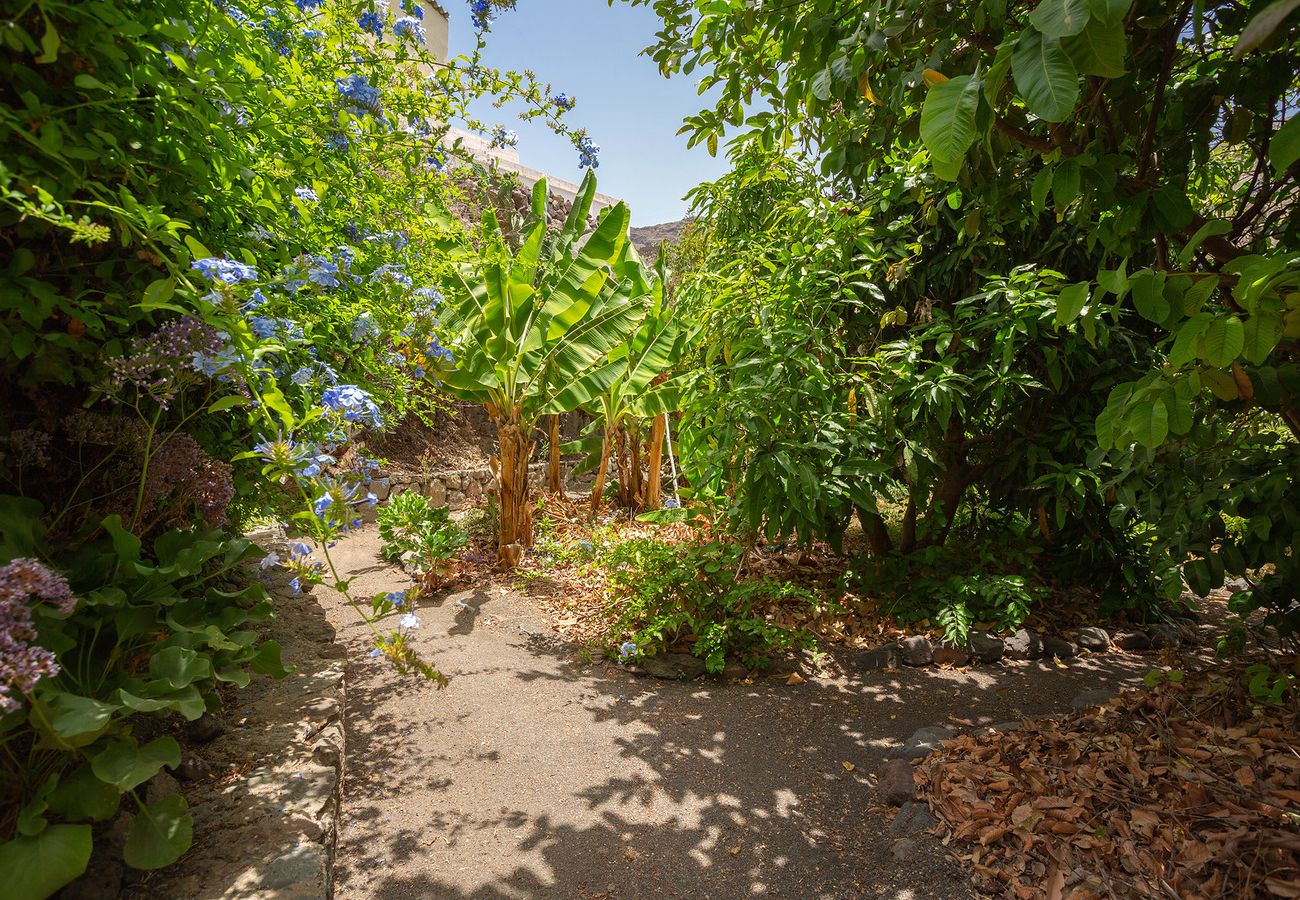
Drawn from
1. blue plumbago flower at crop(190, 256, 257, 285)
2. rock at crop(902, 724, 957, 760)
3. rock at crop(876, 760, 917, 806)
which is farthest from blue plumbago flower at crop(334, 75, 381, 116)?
rock at crop(902, 724, 957, 760)

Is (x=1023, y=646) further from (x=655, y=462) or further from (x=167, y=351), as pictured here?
(x=167, y=351)

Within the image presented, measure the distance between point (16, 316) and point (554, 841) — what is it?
243 cm

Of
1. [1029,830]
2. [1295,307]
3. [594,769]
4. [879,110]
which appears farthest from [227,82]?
[1029,830]

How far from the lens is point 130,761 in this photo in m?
1.40

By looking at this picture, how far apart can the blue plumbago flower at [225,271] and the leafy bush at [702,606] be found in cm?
320

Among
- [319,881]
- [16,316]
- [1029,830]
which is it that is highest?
[16,316]

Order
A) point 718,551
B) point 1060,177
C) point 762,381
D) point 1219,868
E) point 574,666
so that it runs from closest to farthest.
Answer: point 1060,177
point 1219,868
point 762,381
point 574,666
point 718,551

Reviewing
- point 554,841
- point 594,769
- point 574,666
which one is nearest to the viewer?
point 554,841

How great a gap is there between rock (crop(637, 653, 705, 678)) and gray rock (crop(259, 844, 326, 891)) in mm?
2521

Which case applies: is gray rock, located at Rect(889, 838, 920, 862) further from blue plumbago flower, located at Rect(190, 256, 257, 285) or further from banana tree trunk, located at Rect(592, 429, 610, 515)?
banana tree trunk, located at Rect(592, 429, 610, 515)

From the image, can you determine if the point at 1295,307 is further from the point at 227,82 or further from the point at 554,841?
the point at 554,841

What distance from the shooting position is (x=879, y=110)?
2.17m

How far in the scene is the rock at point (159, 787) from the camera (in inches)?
68.8

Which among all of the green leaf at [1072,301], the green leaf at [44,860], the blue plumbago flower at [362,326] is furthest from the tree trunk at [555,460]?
the green leaf at [1072,301]
